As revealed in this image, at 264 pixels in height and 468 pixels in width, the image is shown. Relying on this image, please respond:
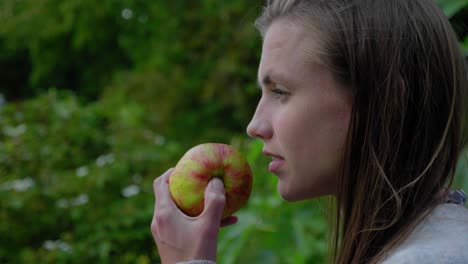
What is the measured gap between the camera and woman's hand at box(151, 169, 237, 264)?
1.55 m

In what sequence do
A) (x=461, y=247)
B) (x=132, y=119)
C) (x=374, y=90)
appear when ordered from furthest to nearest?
(x=132, y=119) < (x=374, y=90) < (x=461, y=247)

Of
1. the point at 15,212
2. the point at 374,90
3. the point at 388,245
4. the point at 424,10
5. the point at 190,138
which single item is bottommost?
the point at 190,138

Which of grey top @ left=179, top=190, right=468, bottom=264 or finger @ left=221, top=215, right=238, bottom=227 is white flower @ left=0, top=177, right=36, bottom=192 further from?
grey top @ left=179, top=190, right=468, bottom=264

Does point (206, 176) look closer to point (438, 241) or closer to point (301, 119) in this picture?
point (301, 119)

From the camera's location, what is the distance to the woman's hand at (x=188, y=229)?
61.1 inches

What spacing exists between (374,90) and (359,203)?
0.22 m

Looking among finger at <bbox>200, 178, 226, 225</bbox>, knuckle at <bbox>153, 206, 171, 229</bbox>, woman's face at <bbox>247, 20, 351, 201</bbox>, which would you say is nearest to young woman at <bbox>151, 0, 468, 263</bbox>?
woman's face at <bbox>247, 20, 351, 201</bbox>

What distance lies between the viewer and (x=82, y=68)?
9969mm

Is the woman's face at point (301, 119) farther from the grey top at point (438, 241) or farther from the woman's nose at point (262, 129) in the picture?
the grey top at point (438, 241)

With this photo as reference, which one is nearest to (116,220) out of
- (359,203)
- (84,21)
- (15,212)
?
(15,212)

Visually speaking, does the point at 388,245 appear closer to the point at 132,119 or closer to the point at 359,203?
the point at 359,203

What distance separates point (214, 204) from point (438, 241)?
0.55 metres

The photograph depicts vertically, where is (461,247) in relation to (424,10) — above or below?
below

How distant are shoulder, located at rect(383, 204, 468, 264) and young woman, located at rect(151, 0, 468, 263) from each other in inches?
1.7
